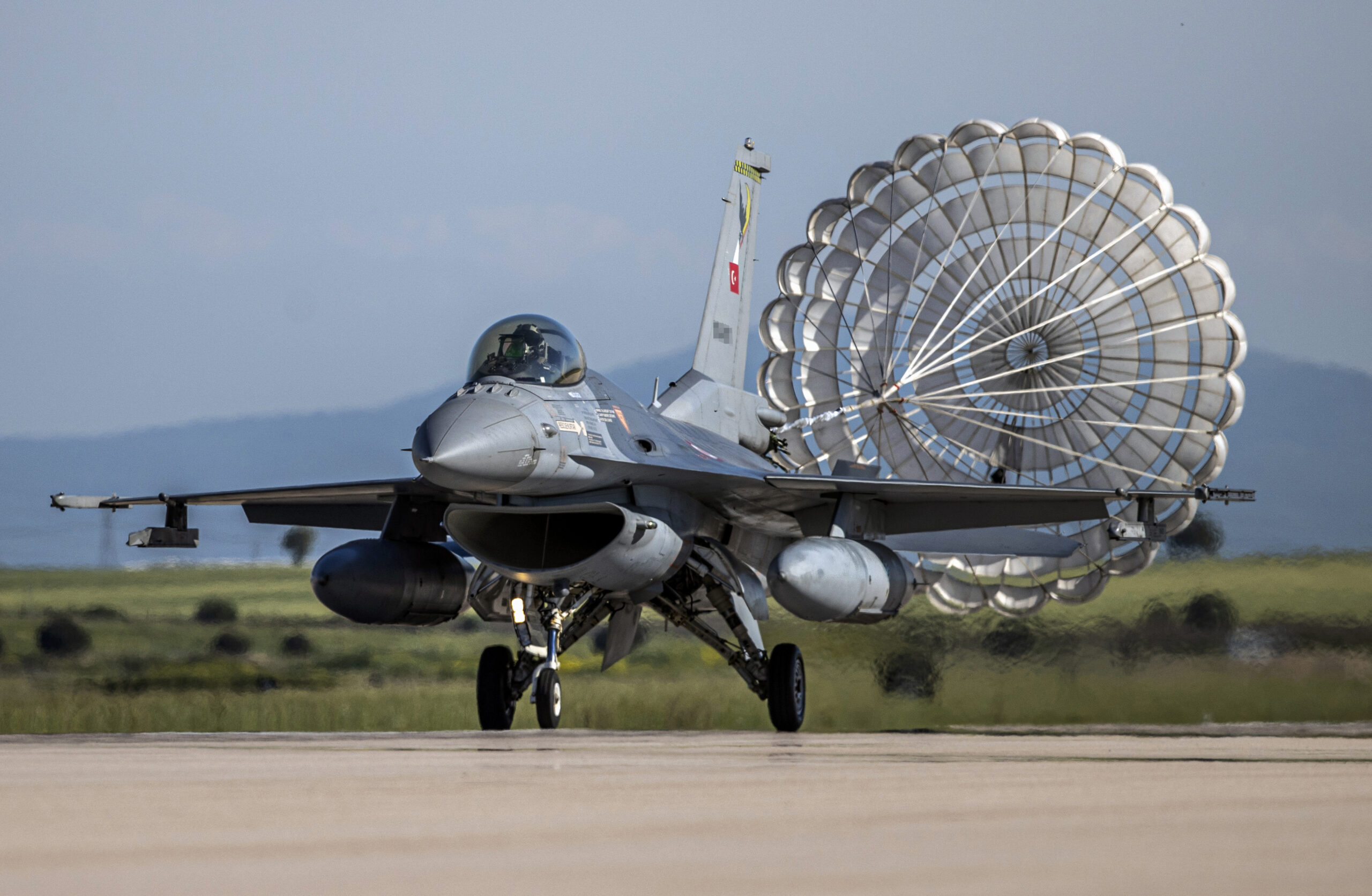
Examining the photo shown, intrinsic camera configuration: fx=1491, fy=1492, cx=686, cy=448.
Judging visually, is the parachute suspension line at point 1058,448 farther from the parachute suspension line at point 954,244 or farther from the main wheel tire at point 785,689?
the main wheel tire at point 785,689

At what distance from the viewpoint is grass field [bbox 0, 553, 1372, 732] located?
1520 cm

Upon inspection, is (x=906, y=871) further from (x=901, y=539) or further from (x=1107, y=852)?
(x=901, y=539)

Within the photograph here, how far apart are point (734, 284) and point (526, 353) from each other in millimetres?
5539

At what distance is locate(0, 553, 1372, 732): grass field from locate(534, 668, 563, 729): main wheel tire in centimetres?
456

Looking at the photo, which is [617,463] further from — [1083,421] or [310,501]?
[1083,421]

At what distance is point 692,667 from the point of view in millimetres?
17484

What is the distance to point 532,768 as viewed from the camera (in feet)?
21.5

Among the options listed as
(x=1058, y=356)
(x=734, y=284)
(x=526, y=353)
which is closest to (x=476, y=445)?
(x=526, y=353)

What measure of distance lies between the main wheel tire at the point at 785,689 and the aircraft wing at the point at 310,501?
3.39 meters

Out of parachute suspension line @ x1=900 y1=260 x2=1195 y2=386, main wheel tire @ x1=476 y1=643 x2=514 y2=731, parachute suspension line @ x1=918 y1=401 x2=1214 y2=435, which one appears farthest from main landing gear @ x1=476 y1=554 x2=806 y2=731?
parachute suspension line @ x1=900 y1=260 x2=1195 y2=386

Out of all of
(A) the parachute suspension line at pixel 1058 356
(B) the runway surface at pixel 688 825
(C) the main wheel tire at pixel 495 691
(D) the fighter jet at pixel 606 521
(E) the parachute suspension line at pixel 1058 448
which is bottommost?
(C) the main wheel tire at pixel 495 691

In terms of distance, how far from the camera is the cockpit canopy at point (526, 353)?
11.9 meters

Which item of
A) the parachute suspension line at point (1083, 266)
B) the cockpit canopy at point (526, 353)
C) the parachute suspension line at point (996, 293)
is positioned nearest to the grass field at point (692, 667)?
the parachute suspension line at point (1083, 266)

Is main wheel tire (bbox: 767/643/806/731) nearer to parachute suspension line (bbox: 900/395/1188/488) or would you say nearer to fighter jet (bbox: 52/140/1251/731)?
fighter jet (bbox: 52/140/1251/731)
